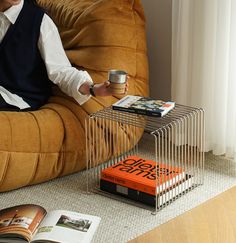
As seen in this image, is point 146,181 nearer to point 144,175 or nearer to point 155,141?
point 144,175

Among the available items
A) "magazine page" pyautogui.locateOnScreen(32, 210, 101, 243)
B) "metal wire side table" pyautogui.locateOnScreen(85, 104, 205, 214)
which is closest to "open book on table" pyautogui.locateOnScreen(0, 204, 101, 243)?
"magazine page" pyautogui.locateOnScreen(32, 210, 101, 243)

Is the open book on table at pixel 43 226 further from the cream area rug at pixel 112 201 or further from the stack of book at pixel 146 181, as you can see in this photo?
the stack of book at pixel 146 181

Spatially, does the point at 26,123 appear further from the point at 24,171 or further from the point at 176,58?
the point at 176,58

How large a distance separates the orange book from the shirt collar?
800 mm

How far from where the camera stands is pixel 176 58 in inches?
107

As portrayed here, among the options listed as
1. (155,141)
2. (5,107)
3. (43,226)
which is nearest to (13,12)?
(5,107)

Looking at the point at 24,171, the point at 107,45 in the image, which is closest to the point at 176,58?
the point at 107,45

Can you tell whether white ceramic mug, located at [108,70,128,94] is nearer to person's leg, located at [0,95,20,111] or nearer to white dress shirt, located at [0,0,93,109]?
white dress shirt, located at [0,0,93,109]

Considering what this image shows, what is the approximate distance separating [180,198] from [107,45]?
2.73 feet

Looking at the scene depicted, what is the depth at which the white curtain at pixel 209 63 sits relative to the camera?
2486 millimetres

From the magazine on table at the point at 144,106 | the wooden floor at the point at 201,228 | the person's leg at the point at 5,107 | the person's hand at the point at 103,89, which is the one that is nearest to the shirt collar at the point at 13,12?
the person's leg at the point at 5,107

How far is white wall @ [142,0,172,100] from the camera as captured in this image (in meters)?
2.95

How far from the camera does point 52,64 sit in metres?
2.46

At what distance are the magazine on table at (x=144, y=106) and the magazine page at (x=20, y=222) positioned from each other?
0.61 metres
